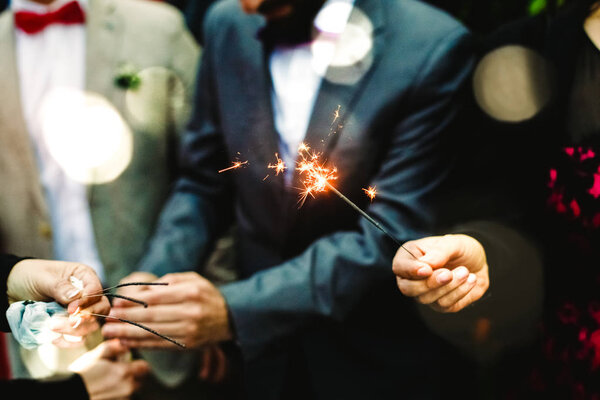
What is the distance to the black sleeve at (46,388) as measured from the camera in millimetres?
742

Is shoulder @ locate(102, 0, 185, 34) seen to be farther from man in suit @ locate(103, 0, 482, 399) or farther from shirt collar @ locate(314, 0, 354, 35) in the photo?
shirt collar @ locate(314, 0, 354, 35)

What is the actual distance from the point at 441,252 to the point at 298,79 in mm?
724

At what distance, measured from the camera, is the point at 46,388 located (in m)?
0.76

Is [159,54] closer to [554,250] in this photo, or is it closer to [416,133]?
[416,133]

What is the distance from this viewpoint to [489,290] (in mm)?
784

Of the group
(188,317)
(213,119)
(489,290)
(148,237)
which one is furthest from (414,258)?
(148,237)

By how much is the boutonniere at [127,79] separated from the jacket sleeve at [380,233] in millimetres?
803

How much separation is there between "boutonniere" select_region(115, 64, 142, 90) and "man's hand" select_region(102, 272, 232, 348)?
74 centimetres

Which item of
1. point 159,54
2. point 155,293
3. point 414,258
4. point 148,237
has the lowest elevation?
point 148,237

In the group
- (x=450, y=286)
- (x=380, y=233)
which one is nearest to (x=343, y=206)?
(x=380, y=233)

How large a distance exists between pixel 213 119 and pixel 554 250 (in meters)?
1.07

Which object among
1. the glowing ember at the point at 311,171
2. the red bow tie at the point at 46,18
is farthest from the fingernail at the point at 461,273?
the red bow tie at the point at 46,18

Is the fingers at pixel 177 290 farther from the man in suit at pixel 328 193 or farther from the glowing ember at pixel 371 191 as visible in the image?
the glowing ember at pixel 371 191

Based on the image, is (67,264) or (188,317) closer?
(67,264)
